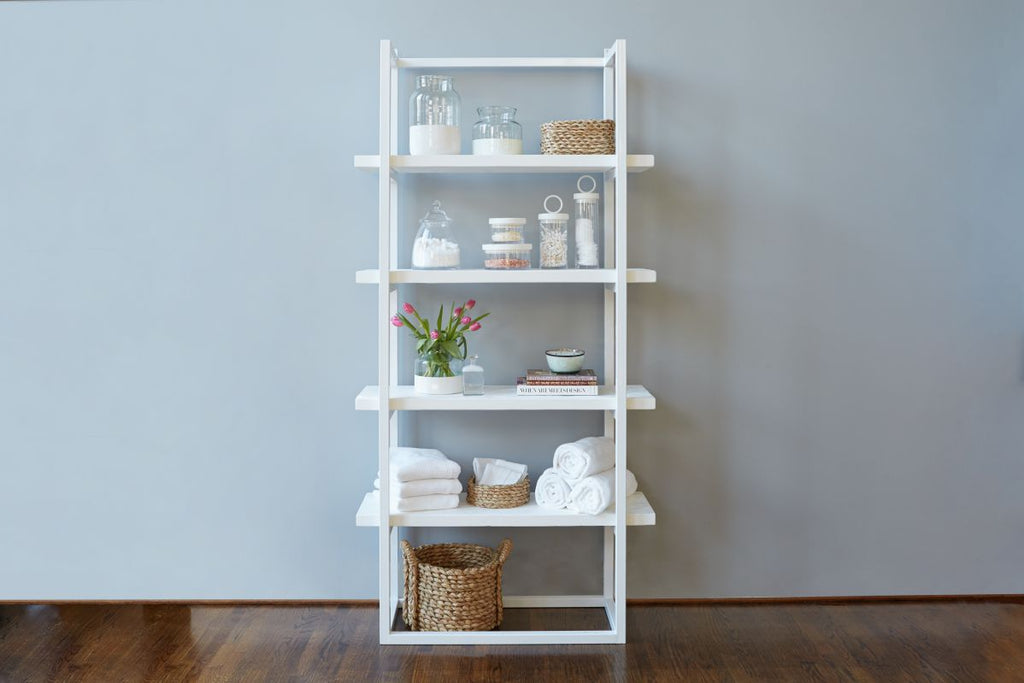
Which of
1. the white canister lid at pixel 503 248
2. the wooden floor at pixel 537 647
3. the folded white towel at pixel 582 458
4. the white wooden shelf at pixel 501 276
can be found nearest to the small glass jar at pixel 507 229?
the white canister lid at pixel 503 248

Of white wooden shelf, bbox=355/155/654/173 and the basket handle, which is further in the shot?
the basket handle

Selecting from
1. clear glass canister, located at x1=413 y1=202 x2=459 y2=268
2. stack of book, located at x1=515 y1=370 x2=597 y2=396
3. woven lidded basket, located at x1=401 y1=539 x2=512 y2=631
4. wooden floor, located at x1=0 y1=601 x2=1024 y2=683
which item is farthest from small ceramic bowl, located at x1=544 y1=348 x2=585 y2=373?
wooden floor, located at x1=0 y1=601 x2=1024 y2=683

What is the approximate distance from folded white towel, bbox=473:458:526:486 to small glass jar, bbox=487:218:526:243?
0.65 m

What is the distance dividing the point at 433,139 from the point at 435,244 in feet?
0.95

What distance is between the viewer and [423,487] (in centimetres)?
278

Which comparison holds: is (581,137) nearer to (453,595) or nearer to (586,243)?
(586,243)

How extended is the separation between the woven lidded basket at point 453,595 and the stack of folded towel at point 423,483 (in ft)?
0.45

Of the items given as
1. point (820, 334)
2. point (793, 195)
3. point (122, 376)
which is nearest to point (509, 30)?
point (793, 195)

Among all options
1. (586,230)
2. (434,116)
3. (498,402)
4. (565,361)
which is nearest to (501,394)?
(498,402)

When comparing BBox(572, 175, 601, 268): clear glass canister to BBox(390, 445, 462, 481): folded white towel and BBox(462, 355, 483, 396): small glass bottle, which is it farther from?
BBox(390, 445, 462, 481): folded white towel

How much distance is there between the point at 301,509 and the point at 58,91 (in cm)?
146

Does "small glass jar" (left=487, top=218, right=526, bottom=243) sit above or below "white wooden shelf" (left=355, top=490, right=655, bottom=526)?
above

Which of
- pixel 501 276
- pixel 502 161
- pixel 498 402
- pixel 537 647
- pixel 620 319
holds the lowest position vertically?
pixel 537 647

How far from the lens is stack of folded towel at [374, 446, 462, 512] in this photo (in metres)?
2.77
